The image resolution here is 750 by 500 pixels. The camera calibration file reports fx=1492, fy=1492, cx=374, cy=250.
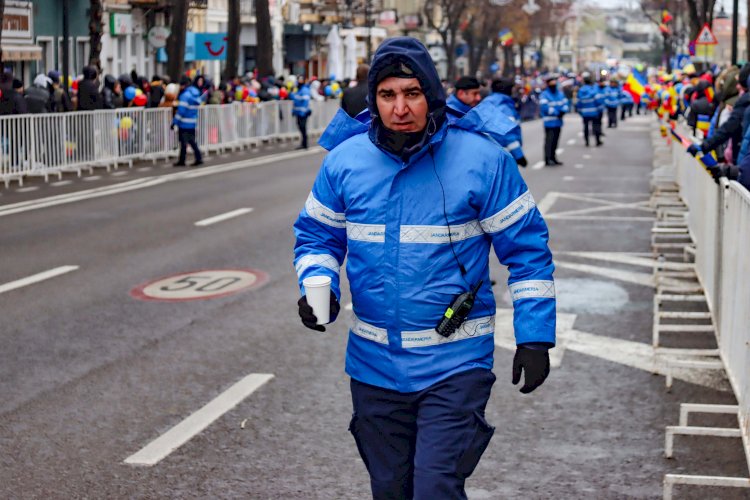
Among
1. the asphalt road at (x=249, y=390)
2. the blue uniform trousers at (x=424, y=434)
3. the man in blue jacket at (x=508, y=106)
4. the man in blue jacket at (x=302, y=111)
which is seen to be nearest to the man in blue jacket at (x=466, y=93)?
the man in blue jacket at (x=508, y=106)

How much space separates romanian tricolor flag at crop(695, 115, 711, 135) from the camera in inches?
717

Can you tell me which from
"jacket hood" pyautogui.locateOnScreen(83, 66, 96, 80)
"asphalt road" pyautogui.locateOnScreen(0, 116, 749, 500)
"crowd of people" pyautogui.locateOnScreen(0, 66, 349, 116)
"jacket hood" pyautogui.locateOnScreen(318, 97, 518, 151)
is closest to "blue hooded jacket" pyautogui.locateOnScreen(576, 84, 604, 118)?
"crowd of people" pyautogui.locateOnScreen(0, 66, 349, 116)

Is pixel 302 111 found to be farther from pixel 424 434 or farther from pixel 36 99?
pixel 424 434

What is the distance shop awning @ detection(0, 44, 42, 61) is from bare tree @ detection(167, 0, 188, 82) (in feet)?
11.2

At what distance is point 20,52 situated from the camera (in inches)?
1474

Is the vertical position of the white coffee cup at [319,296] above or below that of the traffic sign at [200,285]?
above

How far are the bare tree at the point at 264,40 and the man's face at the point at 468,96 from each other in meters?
34.0

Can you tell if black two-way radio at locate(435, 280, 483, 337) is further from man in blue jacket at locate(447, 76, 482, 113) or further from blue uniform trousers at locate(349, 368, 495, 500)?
man in blue jacket at locate(447, 76, 482, 113)

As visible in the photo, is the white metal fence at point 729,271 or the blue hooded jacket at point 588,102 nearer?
the white metal fence at point 729,271

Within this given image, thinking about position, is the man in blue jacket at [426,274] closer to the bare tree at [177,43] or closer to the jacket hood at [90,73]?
the jacket hood at [90,73]

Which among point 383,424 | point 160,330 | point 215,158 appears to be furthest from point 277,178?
point 383,424

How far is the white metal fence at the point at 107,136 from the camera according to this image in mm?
23109

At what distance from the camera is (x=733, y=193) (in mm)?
9219

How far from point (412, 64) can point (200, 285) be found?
804cm
